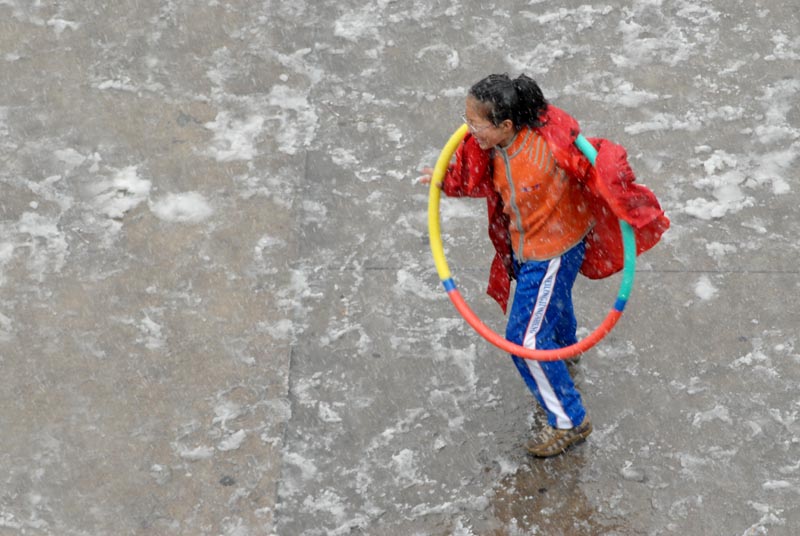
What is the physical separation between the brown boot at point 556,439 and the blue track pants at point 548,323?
0.04 m

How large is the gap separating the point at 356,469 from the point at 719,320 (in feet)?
5.82

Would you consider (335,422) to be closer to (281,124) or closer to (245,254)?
(245,254)

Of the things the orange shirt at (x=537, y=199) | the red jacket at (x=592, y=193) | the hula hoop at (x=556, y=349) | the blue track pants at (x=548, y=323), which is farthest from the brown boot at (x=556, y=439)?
the orange shirt at (x=537, y=199)

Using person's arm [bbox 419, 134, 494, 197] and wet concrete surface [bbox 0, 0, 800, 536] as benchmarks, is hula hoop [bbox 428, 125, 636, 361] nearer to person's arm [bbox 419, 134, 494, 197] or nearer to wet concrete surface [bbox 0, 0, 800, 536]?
person's arm [bbox 419, 134, 494, 197]

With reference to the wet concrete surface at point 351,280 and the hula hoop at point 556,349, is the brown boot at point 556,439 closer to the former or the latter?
the wet concrete surface at point 351,280

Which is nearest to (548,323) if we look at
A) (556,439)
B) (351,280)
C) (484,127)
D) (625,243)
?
(625,243)

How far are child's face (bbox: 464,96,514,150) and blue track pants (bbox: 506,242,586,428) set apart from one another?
0.50 meters

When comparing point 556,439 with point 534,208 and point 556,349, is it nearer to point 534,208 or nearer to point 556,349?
point 556,349

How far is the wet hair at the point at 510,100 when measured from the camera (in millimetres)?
3775

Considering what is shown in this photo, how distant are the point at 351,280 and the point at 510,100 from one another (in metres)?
1.69

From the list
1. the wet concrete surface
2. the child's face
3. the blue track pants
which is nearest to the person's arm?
the child's face

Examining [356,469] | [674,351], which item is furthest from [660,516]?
[356,469]

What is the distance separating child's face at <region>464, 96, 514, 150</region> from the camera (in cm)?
380

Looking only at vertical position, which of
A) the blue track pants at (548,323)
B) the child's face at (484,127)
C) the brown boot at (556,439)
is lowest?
the brown boot at (556,439)
